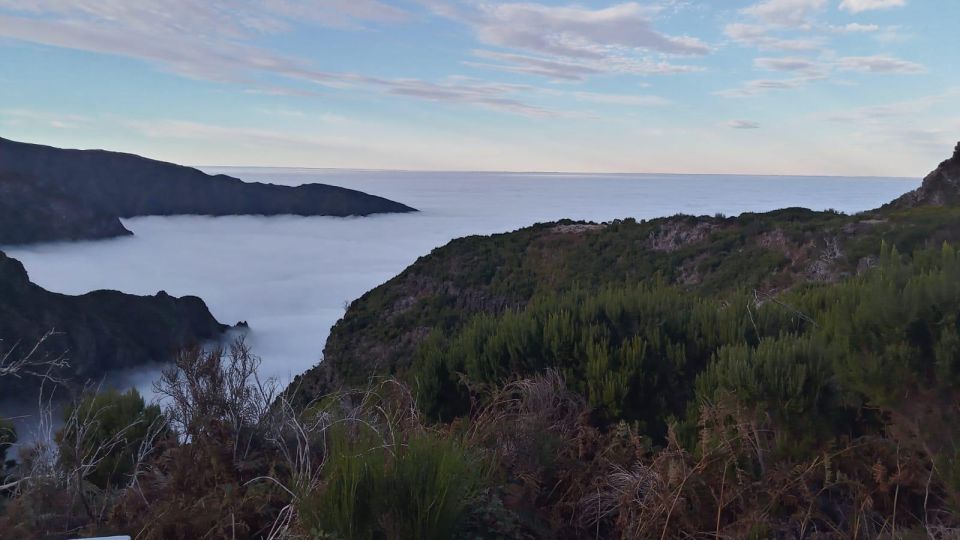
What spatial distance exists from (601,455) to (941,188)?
101ft

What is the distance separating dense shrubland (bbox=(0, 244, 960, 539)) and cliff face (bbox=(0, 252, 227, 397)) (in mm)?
46927

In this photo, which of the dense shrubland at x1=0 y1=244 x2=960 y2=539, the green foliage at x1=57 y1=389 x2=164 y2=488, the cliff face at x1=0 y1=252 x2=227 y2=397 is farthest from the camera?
the cliff face at x1=0 y1=252 x2=227 y2=397

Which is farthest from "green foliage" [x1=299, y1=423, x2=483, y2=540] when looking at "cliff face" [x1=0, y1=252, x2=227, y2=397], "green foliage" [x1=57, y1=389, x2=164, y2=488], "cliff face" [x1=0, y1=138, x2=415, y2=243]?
"cliff face" [x1=0, y1=138, x2=415, y2=243]

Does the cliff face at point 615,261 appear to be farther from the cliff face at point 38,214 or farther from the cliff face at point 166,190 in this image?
the cliff face at point 166,190

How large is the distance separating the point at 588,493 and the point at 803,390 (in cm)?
137

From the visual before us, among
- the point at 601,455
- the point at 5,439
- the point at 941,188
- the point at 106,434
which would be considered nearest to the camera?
the point at 601,455

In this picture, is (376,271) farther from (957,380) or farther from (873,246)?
(957,380)

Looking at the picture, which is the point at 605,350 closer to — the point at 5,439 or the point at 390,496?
the point at 390,496

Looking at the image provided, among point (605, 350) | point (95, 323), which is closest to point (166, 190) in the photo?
point (95, 323)

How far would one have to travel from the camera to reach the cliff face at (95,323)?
55.8 meters

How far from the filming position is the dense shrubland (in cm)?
320

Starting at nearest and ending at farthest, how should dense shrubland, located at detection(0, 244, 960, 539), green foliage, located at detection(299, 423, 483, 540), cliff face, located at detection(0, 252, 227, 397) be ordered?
green foliage, located at detection(299, 423, 483, 540) < dense shrubland, located at detection(0, 244, 960, 539) < cliff face, located at detection(0, 252, 227, 397)

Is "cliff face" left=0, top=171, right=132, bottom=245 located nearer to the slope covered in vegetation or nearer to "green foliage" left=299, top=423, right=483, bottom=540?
the slope covered in vegetation

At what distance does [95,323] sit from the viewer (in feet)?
214
